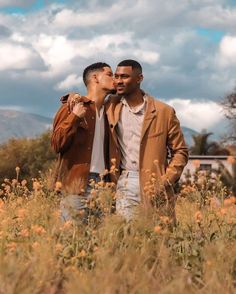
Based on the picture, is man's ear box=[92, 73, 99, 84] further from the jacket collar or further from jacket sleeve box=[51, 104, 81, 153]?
jacket sleeve box=[51, 104, 81, 153]

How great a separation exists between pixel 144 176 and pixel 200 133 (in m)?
41.2

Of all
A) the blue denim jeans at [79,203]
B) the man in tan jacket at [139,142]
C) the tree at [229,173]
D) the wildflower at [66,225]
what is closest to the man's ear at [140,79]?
the man in tan jacket at [139,142]

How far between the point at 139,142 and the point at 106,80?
54 cm

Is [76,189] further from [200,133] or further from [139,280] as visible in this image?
[200,133]

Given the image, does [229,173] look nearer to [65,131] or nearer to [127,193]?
[127,193]

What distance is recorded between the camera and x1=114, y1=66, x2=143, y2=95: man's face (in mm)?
5227

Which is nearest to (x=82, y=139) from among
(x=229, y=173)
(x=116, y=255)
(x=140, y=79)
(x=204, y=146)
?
(x=140, y=79)

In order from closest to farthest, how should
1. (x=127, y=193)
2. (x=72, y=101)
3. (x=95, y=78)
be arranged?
(x=72, y=101)
(x=127, y=193)
(x=95, y=78)

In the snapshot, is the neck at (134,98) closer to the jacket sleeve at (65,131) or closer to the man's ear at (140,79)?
the man's ear at (140,79)

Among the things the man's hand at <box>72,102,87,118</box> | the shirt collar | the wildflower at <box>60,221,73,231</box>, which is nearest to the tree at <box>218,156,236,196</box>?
the shirt collar

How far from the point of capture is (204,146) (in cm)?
4816

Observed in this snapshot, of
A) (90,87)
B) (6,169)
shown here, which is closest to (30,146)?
(6,169)

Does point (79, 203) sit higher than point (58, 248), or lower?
higher

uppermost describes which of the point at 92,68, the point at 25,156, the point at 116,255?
the point at 25,156
